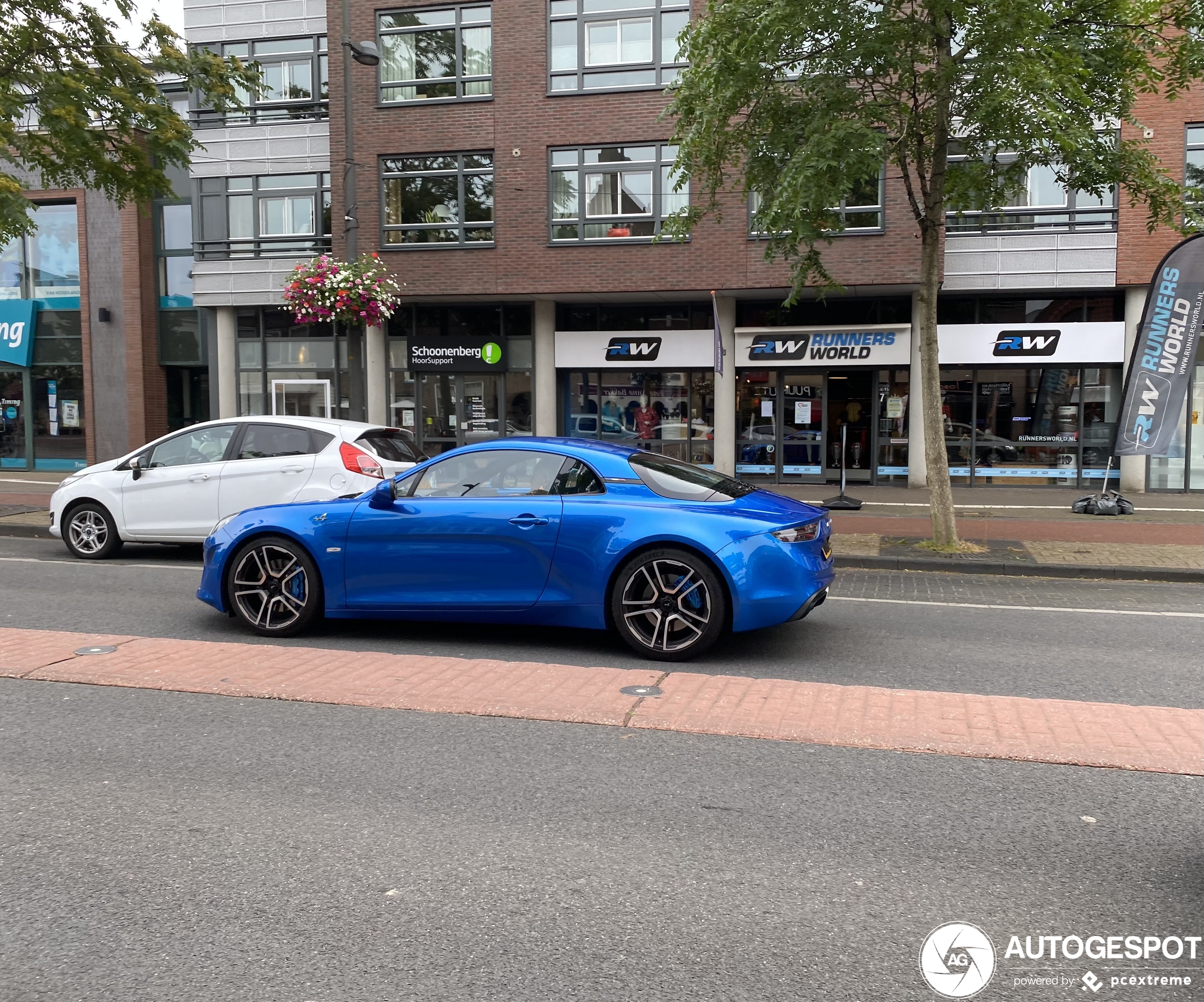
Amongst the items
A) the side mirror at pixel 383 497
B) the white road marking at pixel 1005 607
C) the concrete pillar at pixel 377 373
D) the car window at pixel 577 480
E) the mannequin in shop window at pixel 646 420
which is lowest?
the white road marking at pixel 1005 607

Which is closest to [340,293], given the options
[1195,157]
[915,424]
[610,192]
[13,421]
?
[610,192]

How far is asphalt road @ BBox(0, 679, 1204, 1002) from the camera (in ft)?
10.1

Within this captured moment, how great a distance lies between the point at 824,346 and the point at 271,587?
50.6 feet

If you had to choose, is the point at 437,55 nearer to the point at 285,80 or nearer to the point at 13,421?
the point at 285,80

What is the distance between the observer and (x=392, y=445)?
1182 centimetres

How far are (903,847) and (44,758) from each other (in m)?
3.80

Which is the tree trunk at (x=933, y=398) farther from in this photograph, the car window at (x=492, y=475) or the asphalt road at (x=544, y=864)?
the asphalt road at (x=544, y=864)

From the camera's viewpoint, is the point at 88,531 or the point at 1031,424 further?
the point at 1031,424

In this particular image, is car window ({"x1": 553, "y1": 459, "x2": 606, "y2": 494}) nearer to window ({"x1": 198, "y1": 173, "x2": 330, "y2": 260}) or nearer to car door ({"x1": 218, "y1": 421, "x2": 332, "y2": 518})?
car door ({"x1": 218, "y1": 421, "x2": 332, "y2": 518})

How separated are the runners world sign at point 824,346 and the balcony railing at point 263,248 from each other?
9269 millimetres

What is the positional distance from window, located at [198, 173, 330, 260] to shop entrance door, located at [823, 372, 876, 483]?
1119cm

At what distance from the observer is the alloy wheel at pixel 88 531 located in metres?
11.8

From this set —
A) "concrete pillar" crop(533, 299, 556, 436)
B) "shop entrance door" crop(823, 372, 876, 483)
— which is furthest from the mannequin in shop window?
"shop entrance door" crop(823, 372, 876, 483)

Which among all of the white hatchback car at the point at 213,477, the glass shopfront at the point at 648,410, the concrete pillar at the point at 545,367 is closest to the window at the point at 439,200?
the concrete pillar at the point at 545,367
